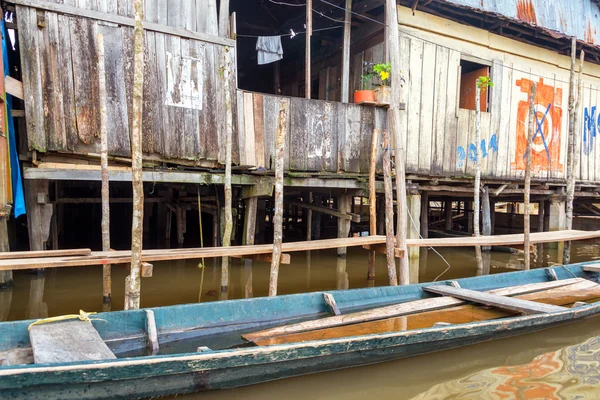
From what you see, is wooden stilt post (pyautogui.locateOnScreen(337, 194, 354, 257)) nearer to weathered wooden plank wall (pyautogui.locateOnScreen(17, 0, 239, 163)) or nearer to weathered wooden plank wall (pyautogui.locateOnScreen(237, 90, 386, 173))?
weathered wooden plank wall (pyautogui.locateOnScreen(237, 90, 386, 173))

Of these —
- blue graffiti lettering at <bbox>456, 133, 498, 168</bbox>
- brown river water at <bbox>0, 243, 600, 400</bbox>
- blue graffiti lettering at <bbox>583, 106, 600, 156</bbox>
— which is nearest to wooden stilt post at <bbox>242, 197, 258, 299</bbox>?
brown river water at <bbox>0, 243, 600, 400</bbox>

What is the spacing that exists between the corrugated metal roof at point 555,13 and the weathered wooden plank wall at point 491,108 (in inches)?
23.4

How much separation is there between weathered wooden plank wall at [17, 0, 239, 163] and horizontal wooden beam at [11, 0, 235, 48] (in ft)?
0.18

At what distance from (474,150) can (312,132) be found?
433 cm

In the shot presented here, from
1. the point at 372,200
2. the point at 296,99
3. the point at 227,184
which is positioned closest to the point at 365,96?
the point at 296,99

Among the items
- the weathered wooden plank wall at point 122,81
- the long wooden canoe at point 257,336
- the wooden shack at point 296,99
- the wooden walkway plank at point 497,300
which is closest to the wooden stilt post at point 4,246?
the wooden shack at point 296,99

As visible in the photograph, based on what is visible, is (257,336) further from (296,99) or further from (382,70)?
(382,70)

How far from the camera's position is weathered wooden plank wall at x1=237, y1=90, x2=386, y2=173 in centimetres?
787

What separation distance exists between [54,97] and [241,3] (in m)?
5.68

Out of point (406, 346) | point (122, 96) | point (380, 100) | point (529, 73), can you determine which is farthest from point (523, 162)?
point (122, 96)

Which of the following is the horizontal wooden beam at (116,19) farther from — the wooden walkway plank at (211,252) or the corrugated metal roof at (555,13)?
the corrugated metal roof at (555,13)

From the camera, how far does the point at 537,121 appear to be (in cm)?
1148

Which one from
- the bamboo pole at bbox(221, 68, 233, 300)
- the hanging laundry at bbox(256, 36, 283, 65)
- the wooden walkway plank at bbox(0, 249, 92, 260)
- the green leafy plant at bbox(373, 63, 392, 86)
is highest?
the hanging laundry at bbox(256, 36, 283, 65)

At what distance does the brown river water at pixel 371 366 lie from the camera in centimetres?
414
